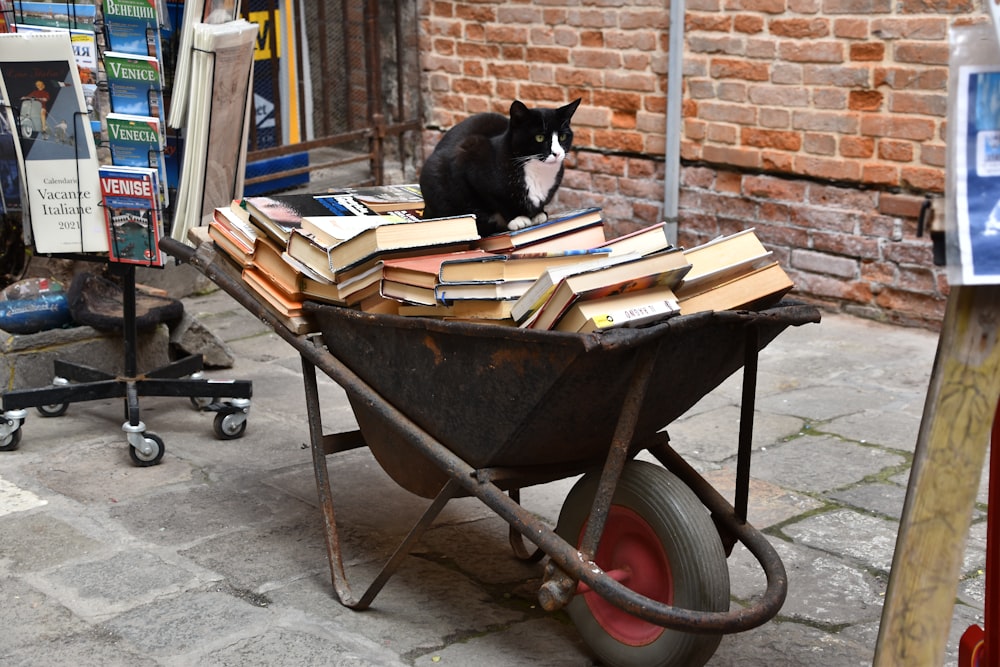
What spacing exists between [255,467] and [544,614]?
4.13ft

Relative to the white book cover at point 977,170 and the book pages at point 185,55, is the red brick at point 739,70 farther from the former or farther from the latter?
the white book cover at point 977,170

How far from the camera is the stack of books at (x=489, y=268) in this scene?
2234 millimetres

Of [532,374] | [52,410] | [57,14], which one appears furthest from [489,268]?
[52,410]

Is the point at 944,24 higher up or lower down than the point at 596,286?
higher up

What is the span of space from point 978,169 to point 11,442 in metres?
3.11

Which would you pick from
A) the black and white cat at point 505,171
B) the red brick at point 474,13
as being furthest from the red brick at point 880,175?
the black and white cat at point 505,171

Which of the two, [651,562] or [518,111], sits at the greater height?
[518,111]

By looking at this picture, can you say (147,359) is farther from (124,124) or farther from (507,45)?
(507,45)

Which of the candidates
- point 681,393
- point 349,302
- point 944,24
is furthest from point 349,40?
point 681,393

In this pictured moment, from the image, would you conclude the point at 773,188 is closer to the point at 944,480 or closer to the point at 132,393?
the point at 132,393

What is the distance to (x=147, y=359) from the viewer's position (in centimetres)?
443

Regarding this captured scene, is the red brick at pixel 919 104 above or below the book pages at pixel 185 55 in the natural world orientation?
below

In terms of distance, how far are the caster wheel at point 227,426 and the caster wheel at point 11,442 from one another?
606 millimetres

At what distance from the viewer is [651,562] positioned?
2.46 meters
